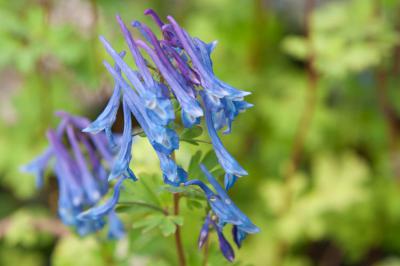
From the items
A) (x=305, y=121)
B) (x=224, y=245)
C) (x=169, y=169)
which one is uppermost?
(x=169, y=169)

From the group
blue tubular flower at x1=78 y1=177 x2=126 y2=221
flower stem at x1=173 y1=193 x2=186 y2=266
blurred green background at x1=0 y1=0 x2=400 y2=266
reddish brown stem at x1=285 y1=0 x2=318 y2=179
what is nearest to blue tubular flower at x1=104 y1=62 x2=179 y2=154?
blue tubular flower at x1=78 y1=177 x2=126 y2=221

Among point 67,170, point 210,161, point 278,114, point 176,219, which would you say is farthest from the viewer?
point 278,114

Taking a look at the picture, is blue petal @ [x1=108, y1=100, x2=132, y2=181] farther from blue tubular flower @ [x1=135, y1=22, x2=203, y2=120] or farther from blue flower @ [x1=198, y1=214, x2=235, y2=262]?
blue flower @ [x1=198, y1=214, x2=235, y2=262]

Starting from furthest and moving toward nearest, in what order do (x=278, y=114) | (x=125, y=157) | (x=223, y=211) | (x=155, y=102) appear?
(x=278, y=114) < (x=223, y=211) < (x=125, y=157) < (x=155, y=102)

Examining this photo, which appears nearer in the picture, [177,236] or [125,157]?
[125,157]

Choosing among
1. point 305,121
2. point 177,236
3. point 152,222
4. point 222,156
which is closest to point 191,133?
point 222,156

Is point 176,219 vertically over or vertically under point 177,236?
over

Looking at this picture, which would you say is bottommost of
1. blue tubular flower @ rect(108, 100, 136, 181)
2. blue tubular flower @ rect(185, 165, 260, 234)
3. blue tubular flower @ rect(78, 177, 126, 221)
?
blue tubular flower @ rect(185, 165, 260, 234)

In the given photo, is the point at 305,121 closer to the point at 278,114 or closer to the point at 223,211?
the point at 278,114

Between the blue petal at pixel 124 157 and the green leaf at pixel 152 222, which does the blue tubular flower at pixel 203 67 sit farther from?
the green leaf at pixel 152 222

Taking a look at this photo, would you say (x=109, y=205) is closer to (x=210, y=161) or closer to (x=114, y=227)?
(x=210, y=161)
